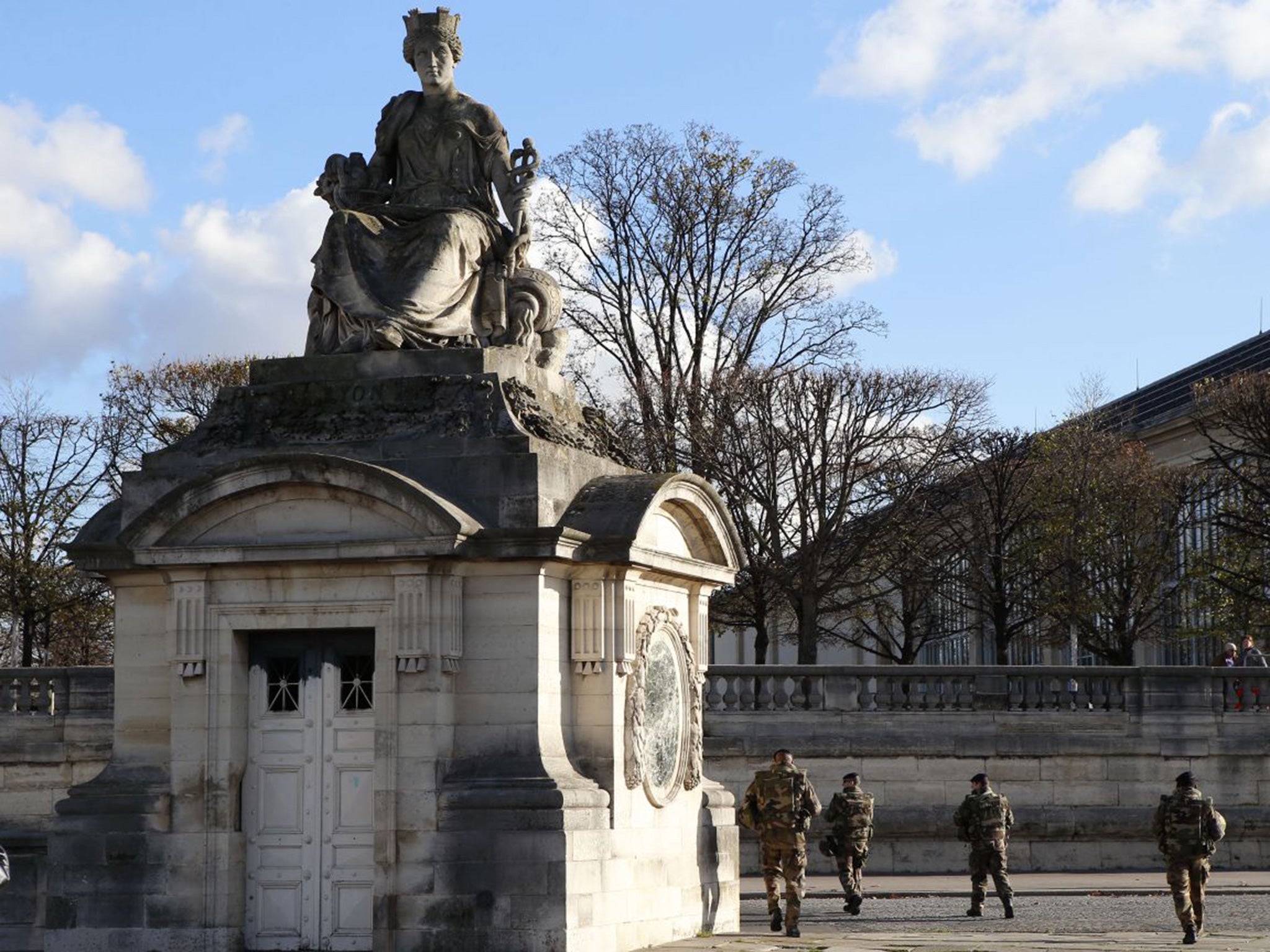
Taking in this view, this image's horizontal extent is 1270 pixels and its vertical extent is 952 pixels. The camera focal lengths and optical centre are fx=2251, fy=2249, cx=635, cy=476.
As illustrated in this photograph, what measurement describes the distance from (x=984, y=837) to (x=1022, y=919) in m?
1.16

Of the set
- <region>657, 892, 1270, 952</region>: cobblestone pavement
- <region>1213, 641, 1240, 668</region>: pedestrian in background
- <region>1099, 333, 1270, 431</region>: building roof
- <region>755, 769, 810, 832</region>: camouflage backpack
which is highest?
<region>1099, 333, 1270, 431</region>: building roof

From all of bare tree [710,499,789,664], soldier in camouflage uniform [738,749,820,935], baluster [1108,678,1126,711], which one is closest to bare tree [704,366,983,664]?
bare tree [710,499,789,664]

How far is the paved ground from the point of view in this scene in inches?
711

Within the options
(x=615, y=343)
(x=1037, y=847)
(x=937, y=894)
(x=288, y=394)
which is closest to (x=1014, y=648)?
(x=615, y=343)

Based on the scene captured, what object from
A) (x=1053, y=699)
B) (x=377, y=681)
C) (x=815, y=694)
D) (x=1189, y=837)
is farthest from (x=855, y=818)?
(x=377, y=681)

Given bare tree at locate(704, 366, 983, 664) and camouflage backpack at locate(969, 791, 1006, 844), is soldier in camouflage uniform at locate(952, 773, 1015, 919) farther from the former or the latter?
bare tree at locate(704, 366, 983, 664)

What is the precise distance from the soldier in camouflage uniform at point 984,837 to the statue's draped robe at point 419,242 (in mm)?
8504

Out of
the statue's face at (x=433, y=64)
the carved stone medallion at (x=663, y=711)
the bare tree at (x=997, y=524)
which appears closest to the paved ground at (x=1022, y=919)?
the carved stone medallion at (x=663, y=711)

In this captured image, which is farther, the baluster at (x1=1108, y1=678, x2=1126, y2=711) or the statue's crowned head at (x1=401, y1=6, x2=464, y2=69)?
the baluster at (x1=1108, y1=678, x2=1126, y2=711)

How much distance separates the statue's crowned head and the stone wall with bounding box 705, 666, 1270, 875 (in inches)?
520

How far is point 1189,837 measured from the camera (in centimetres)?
2052

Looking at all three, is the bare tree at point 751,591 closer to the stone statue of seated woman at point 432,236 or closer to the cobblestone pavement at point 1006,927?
the cobblestone pavement at point 1006,927

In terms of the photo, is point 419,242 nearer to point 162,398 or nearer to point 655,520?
point 655,520

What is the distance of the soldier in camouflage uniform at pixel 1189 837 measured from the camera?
66.2 ft
